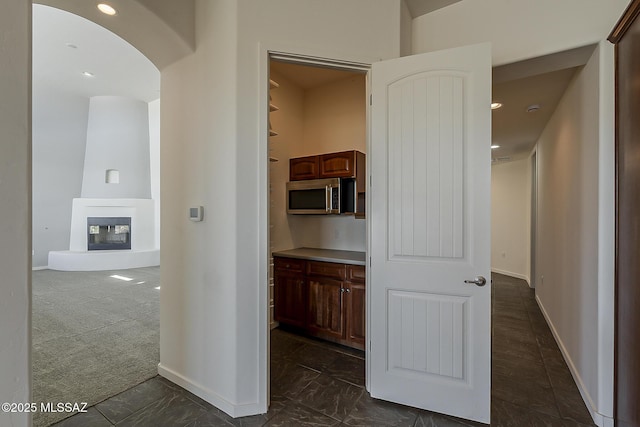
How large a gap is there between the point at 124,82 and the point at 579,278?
8230 millimetres

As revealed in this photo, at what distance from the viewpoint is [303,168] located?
338cm

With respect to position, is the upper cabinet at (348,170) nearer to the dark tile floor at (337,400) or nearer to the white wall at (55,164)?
the dark tile floor at (337,400)

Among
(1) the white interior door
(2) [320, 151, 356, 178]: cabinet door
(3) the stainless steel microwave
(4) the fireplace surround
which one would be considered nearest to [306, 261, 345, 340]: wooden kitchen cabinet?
(3) the stainless steel microwave

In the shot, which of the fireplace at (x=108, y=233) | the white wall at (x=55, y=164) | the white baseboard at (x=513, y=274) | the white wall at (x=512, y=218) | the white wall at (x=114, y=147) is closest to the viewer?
the white baseboard at (x=513, y=274)

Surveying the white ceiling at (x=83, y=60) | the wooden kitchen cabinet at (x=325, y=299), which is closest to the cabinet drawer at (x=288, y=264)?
the wooden kitchen cabinet at (x=325, y=299)

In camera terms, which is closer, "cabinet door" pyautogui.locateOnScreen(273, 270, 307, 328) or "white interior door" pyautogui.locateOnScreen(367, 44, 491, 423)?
"white interior door" pyautogui.locateOnScreen(367, 44, 491, 423)

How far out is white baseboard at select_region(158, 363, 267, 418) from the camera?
1.87 metres

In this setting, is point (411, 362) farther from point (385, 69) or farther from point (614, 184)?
point (385, 69)

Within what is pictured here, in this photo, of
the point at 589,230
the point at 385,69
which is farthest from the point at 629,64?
the point at 385,69

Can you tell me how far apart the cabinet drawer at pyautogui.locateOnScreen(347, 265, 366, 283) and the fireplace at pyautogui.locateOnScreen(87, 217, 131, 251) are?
691 centimetres

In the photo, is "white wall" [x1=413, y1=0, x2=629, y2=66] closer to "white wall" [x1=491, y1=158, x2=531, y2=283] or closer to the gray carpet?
the gray carpet

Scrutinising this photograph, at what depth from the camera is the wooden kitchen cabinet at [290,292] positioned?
3.06 meters

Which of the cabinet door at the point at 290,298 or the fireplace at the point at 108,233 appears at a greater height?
the fireplace at the point at 108,233

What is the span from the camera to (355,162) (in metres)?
3.02
